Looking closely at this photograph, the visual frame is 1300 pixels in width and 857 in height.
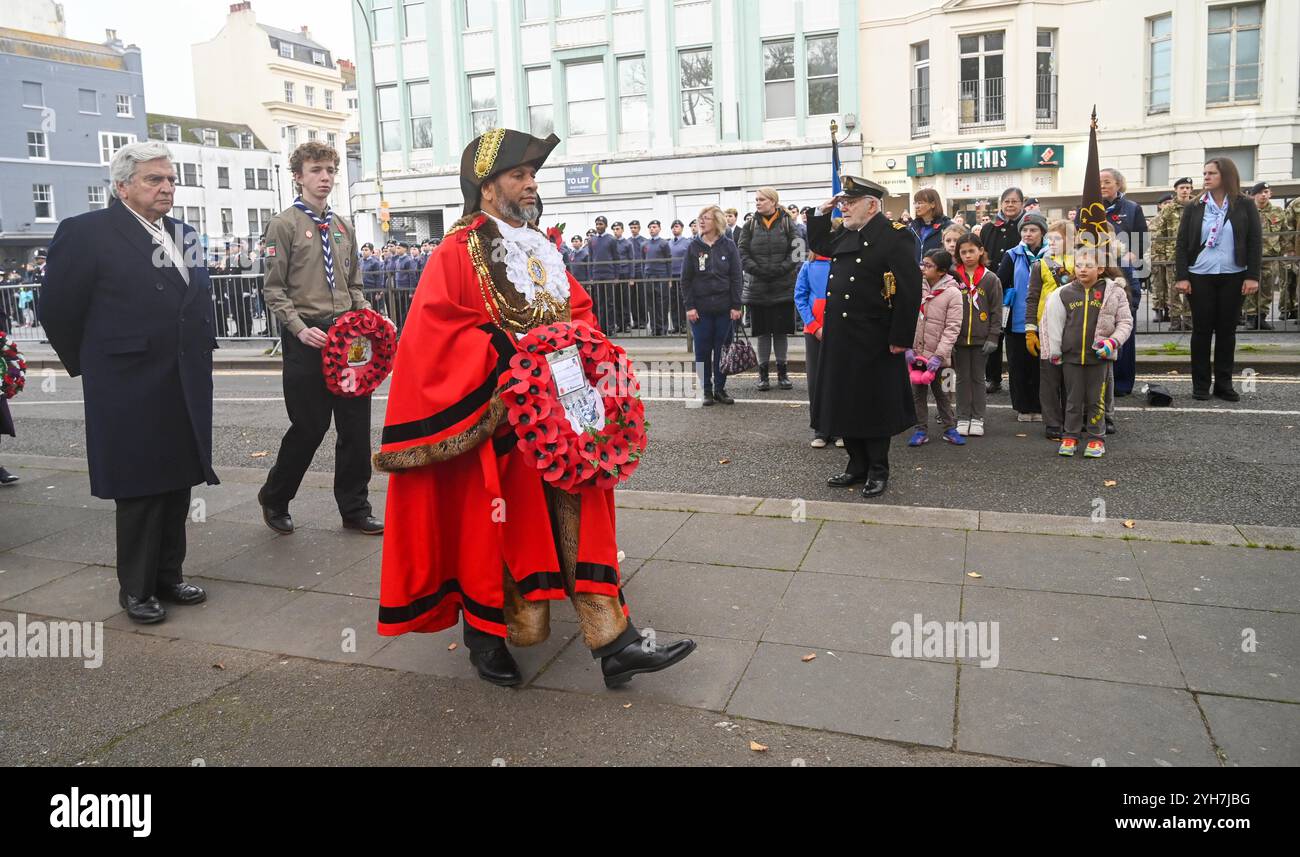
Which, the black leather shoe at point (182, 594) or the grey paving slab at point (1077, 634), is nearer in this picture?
the grey paving slab at point (1077, 634)

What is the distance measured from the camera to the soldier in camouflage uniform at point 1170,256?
1424 cm

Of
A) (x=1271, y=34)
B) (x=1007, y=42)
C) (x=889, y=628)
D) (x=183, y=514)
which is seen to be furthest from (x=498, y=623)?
(x=1271, y=34)


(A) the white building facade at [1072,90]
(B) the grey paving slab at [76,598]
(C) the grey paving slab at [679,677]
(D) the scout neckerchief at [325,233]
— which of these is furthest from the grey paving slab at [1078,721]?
(A) the white building facade at [1072,90]

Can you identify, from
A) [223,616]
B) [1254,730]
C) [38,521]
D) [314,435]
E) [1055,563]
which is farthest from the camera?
[38,521]

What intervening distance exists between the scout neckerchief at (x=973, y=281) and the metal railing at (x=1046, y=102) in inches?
855

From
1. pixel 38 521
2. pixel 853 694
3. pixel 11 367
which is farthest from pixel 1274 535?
pixel 11 367

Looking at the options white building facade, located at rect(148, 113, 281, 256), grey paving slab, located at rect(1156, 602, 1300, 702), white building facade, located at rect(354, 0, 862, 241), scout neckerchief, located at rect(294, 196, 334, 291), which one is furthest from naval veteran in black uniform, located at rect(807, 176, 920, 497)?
white building facade, located at rect(148, 113, 281, 256)

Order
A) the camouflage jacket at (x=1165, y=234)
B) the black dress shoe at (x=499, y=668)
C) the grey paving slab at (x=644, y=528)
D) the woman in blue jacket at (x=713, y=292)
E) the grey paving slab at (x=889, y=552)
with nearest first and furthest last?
the black dress shoe at (x=499, y=668), the grey paving slab at (x=889, y=552), the grey paving slab at (x=644, y=528), the woman in blue jacket at (x=713, y=292), the camouflage jacket at (x=1165, y=234)

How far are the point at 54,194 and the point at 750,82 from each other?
3925 cm

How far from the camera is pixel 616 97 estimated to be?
31.0 meters

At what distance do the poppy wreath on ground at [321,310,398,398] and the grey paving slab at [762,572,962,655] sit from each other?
9.11 ft

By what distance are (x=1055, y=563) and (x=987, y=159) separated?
82.8ft

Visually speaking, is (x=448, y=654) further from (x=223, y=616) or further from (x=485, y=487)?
(x=223, y=616)

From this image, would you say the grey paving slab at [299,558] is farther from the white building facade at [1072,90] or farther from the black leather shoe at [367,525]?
the white building facade at [1072,90]
